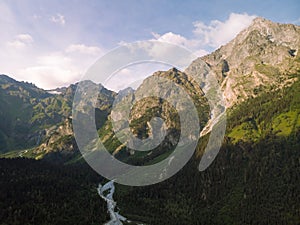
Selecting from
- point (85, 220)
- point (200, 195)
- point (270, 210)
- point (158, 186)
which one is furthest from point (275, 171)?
point (85, 220)

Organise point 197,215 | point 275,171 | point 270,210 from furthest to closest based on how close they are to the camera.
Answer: point 275,171
point 197,215
point 270,210

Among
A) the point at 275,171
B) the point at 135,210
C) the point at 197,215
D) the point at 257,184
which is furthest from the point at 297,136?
the point at 135,210

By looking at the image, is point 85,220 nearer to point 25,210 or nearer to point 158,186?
point 25,210

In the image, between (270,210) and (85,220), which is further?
(270,210)

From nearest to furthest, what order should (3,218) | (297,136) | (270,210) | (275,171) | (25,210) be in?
1. (3,218)
2. (25,210)
3. (270,210)
4. (275,171)
5. (297,136)

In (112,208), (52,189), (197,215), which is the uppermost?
(52,189)

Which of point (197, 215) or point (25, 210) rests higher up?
point (25, 210)

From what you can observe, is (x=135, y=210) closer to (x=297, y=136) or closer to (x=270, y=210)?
(x=270, y=210)

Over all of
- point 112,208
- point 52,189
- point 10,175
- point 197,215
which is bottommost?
point 197,215

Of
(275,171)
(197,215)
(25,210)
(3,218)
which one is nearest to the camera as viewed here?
(3,218)
